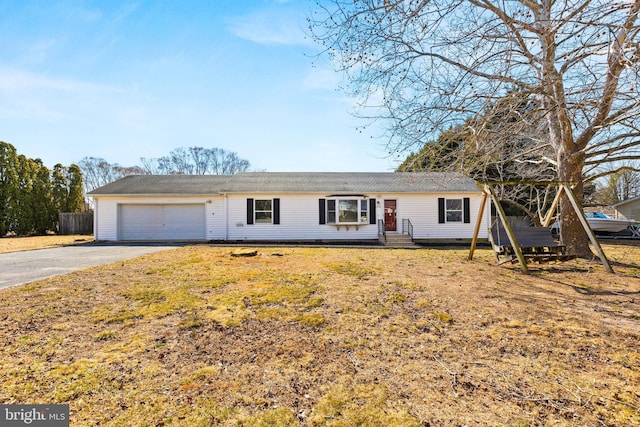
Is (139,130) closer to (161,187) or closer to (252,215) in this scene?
(161,187)

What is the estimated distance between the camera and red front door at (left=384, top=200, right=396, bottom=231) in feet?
52.4

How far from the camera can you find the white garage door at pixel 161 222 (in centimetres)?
1588

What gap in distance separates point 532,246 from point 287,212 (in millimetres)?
10598

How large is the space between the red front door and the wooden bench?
27.0ft

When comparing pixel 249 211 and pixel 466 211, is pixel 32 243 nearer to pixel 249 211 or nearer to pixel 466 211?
pixel 249 211

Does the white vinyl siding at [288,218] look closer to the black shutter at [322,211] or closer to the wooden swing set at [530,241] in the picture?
the black shutter at [322,211]

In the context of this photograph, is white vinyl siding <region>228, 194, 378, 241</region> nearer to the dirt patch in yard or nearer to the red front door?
the red front door

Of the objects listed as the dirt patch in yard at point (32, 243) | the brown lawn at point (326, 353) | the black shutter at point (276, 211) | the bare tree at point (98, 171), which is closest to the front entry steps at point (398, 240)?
the black shutter at point (276, 211)

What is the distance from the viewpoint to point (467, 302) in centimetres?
450

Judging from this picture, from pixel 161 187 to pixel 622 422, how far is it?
18.2m

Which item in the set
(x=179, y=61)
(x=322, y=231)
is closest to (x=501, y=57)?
(x=179, y=61)

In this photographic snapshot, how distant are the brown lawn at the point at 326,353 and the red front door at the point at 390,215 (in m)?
10.4

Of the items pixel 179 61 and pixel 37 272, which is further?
pixel 179 61

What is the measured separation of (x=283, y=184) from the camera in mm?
16344
